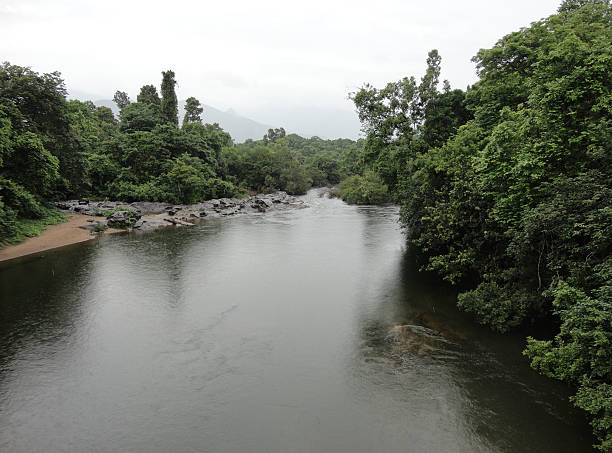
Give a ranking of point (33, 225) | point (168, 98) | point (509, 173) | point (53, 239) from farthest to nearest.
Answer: point (168, 98), point (33, 225), point (53, 239), point (509, 173)

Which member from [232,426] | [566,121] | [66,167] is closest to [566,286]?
[566,121]

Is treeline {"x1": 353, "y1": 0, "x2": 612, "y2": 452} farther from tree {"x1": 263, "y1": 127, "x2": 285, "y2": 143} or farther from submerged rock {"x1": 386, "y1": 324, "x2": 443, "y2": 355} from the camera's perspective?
tree {"x1": 263, "y1": 127, "x2": 285, "y2": 143}

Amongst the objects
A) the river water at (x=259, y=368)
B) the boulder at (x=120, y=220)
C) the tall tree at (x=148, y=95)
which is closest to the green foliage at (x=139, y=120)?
the tall tree at (x=148, y=95)

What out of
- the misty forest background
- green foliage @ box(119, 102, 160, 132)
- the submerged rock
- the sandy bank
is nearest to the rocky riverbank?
the sandy bank

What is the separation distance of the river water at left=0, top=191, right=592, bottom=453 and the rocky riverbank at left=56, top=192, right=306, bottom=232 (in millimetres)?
11427

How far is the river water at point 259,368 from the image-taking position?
328 inches

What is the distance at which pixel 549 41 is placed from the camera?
624 inches

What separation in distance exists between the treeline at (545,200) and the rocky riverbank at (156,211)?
25152 mm

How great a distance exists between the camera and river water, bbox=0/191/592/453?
834cm

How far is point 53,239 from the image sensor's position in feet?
83.6

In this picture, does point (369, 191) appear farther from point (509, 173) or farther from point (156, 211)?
point (509, 173)

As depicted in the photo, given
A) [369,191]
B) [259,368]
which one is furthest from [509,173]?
[369,191]

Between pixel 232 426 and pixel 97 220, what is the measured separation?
29.2 meters

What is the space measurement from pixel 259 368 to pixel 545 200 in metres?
10.5
